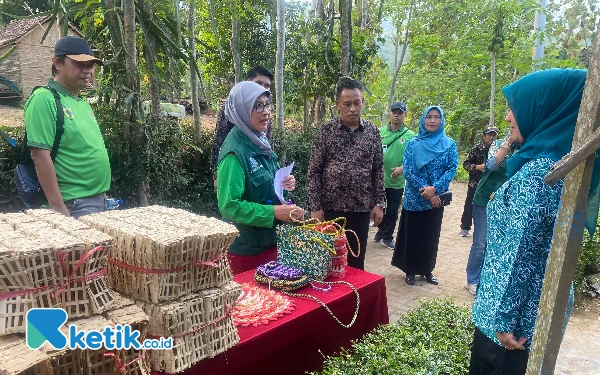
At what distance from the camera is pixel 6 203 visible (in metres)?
3.76

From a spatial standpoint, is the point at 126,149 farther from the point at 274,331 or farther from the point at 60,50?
the point at 274,331

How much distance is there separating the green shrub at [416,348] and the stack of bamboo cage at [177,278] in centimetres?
67

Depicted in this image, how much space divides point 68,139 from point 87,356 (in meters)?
1.55

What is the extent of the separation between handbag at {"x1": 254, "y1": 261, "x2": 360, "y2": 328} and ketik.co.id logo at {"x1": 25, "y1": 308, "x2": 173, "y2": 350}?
93 cm

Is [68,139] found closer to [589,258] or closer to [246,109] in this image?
[246,109]

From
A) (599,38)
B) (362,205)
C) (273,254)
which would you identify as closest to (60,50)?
(273,254)

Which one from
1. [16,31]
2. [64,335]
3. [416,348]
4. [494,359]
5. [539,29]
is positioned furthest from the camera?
[16,31]

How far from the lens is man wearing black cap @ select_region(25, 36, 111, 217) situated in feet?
7.20

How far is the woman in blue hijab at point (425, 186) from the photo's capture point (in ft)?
13.8

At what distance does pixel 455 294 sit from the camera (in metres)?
4.39

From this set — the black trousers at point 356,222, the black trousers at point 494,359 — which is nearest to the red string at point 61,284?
the black trousers at point 494,359

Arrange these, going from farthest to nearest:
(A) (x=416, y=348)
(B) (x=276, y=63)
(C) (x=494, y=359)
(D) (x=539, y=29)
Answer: (D) (x=539, y=29) → (B) (x=276, y=63) → (A) (x=416, y=348) → (C) (x=494, y=359)

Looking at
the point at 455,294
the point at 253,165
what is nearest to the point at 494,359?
the point at 253,165

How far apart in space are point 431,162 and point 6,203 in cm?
416
